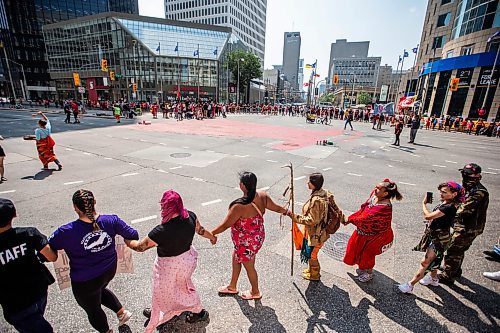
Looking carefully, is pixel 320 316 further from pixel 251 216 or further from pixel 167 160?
pixel 167 160

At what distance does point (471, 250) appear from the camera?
459 cm

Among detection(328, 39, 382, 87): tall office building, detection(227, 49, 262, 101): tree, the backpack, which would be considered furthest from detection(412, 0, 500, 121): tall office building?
detection(328, 39, 382, 87): tall office building

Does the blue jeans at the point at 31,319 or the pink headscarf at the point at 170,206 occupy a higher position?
the pink headscarf at the point at 170,206

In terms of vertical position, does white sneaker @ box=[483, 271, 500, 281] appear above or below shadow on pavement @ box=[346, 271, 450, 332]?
above

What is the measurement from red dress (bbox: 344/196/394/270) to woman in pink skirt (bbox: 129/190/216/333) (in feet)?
7.39

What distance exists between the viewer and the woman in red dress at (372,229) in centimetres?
326

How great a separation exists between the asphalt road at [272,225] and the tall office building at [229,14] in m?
86.5

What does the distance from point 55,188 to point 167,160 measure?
161 inches

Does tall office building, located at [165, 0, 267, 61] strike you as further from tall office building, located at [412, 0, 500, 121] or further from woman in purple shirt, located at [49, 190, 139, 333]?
woman in purple shirt, located at [49, 190, 139, 333]

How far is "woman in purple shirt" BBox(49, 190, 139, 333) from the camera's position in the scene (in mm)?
2258

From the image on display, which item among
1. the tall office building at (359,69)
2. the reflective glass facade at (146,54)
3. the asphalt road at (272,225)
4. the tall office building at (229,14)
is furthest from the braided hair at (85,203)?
the tall office building at (359,69)

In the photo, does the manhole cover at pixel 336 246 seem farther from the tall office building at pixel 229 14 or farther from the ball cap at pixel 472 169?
the tall office building at pixel 229 14

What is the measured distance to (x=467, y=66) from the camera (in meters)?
30.8

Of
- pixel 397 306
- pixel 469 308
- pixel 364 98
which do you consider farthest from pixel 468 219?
pixel 364 98
